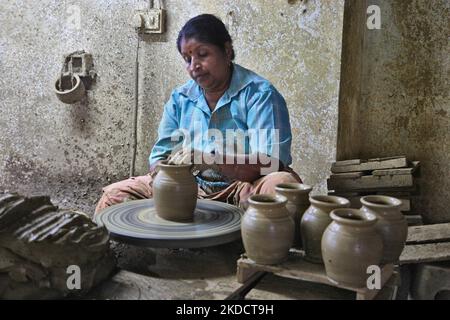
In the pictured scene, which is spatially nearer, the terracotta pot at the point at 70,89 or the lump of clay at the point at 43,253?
the lump of clay at the point at 43,253

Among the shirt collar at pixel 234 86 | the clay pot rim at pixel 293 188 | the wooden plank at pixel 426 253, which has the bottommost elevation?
the wooden plank at pixel 426 253

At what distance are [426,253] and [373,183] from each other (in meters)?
0.69

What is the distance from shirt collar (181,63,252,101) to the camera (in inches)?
113

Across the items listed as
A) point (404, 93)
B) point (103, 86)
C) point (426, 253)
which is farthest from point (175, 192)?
point (103, 86)

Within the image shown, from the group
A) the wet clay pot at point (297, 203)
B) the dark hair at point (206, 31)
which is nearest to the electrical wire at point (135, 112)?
the dark hair at point (206, 31)

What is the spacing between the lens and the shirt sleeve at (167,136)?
2990 millimetres

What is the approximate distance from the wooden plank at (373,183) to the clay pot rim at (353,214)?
1.71 meters

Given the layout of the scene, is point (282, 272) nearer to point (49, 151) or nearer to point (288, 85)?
point (288, 85)

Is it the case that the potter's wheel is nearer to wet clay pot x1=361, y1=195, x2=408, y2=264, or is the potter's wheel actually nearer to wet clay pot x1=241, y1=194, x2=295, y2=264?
wet clay pot x1=241, y1=194, x2=295, y2=264

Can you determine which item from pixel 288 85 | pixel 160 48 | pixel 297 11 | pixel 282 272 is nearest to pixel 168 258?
pixel 282 272

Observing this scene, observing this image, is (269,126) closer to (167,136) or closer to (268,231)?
(167,136)

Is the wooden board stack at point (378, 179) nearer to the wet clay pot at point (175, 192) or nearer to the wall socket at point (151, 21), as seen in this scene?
the wet clay pot at point (175, 192)

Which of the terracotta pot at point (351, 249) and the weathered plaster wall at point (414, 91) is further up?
the weathered plaster wall at point (414, 91)

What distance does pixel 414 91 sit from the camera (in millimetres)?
3453
